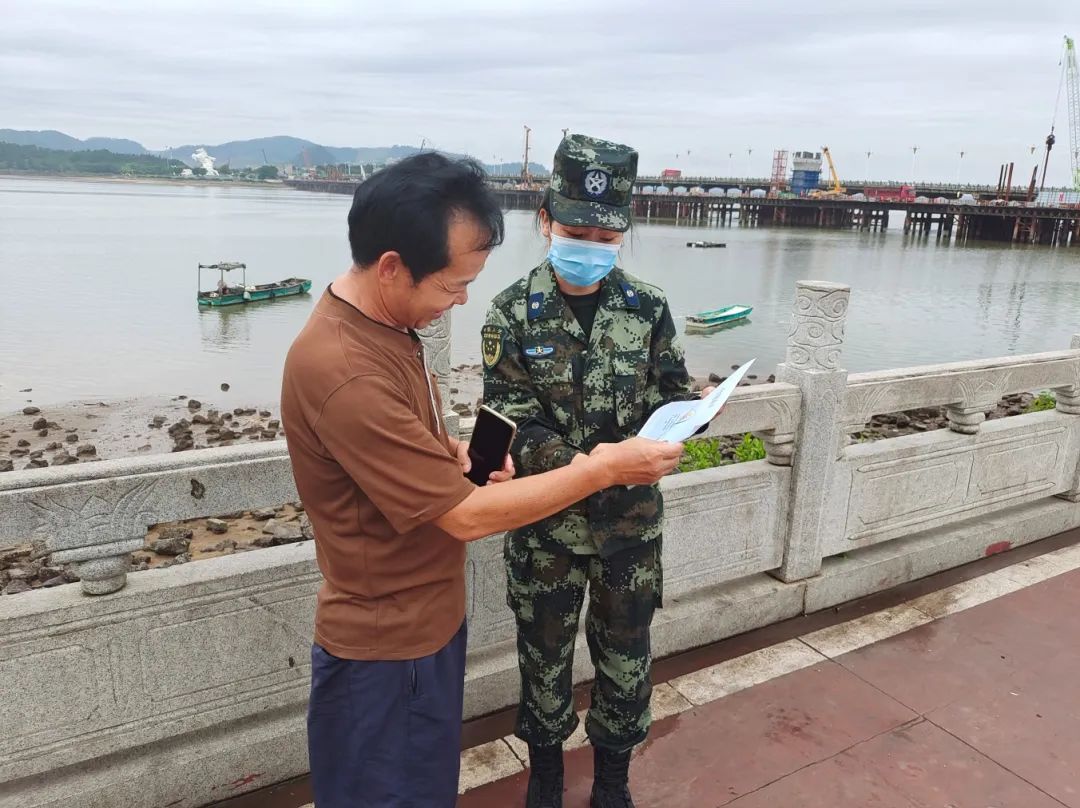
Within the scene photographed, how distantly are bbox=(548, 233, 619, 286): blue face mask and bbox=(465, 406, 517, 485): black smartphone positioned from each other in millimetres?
560

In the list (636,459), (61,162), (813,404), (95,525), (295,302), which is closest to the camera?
(636,459)

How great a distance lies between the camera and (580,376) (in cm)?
208

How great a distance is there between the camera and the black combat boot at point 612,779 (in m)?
2.26

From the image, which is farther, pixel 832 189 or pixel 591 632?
pixel 832 189

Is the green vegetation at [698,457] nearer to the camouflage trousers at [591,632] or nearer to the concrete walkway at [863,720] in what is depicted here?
the concrete walkway at [863,720]

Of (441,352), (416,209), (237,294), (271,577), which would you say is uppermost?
(416,209)

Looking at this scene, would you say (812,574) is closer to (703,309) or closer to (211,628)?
(211,628)

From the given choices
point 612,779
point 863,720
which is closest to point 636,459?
point 612,779

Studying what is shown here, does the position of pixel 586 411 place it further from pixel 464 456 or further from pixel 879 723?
pixel 879 723

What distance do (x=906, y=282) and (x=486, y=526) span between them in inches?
1324

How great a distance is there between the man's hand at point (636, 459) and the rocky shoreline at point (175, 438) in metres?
4.51

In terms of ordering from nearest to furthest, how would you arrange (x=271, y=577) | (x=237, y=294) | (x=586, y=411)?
(x=586, y=411) < (x=271, y=577) < (x=237, y=294)

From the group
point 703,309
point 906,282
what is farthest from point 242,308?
point 906,282

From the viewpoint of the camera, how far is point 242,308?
21.5 metres
